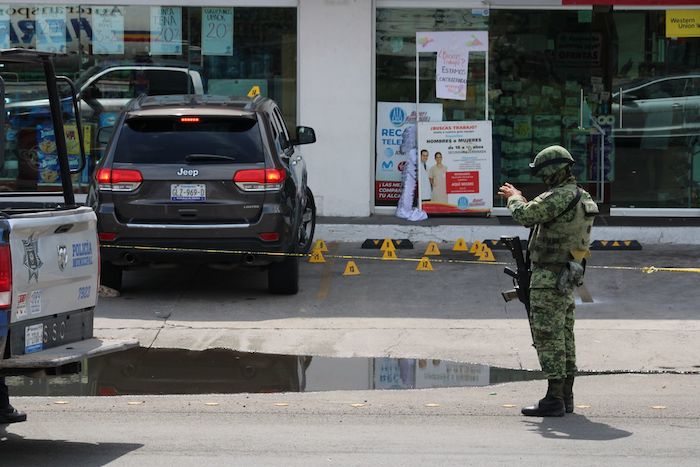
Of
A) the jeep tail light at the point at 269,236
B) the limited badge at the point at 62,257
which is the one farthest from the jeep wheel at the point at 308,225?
the limited badge at the point at 62,257

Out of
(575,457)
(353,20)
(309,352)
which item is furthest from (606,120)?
(575,457)

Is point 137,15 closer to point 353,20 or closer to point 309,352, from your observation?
point 353,20

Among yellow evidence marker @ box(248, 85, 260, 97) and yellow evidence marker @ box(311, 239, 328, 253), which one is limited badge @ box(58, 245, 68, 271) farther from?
yellow evidence marker @ box(248, 85, 260, 97)

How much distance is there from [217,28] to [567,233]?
353 inches

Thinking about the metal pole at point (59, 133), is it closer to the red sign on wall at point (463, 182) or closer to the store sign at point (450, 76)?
the red sign on wall at point (463, 182)

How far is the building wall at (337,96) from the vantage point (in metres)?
16.1

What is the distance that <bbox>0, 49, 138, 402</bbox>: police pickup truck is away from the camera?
700cm

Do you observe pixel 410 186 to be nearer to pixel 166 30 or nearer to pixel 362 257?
pixel 362 257

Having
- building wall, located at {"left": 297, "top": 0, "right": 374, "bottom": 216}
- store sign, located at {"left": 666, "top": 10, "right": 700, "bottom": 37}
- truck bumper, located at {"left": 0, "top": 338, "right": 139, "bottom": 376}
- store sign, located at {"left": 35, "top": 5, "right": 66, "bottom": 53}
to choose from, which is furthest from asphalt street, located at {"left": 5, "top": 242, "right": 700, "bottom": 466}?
store sign, located at {"left": 35, "top": 5, "right": 66, "bottom": 53}

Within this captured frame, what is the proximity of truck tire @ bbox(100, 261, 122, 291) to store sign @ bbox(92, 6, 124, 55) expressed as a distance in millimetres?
4624

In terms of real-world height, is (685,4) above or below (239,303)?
above

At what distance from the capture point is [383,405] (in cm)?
900

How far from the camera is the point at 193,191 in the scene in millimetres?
11992

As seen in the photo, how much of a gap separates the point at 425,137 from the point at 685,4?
11.9 feet
